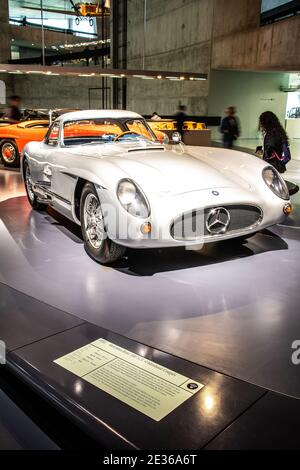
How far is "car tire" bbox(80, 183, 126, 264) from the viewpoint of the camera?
360 centimetres

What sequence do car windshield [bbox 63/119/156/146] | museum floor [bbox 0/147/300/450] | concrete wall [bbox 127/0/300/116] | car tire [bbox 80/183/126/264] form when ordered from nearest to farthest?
museum floor [bbox 0/147/300/450]
car tire [bbox 80/183/126/264]
car windshield [bbox 63/119/156/146]
concrete wall [bbox 127/0/300/116]

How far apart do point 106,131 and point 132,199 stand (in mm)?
2485

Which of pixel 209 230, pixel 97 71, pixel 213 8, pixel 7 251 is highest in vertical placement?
pixel 213 8

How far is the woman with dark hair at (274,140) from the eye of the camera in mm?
5707

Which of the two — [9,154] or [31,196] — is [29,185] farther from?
[9,154]

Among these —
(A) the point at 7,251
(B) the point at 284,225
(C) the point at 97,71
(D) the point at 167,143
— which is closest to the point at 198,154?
(D) the point at 167,143

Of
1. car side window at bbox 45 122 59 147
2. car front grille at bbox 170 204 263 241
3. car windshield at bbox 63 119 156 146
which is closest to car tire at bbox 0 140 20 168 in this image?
car windshield at bbox 63 119 156 146

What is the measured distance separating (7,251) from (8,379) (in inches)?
82.1

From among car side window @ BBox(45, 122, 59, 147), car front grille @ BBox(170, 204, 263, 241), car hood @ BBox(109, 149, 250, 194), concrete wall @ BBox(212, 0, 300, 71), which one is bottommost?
car front grille @ BBox(170, 204, 263, 241)

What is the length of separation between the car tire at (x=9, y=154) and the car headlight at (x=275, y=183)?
21.0 ft

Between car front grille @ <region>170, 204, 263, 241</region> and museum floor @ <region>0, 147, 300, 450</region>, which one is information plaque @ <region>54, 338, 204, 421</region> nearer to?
museum floor @ <region>0, 147, 300, 450</region>

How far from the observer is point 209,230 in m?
3.41

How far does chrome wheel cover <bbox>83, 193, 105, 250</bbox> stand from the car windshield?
1.22m

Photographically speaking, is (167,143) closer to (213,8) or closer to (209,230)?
(209,230)
